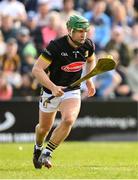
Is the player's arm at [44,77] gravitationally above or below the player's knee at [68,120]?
above

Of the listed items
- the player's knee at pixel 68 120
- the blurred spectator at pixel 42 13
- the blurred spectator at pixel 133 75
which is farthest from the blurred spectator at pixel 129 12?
the player's knee at pixel 68 120

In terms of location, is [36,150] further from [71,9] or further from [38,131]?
[71,9]

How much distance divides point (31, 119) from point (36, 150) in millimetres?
7761

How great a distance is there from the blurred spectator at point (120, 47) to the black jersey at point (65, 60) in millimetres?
9352

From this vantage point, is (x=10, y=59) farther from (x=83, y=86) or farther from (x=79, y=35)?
(x=79, y=35)

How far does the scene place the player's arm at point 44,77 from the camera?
30.7 ft

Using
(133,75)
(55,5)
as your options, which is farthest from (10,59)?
(133,75)

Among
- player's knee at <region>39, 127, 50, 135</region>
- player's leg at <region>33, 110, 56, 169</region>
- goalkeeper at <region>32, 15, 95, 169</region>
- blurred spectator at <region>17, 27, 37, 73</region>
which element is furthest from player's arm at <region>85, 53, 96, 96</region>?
blurred spectator at <region>17, 27, 37, 73</region>

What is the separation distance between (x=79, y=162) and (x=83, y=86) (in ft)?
19.5

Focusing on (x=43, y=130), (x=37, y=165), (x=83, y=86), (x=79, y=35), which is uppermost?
(x=79, y=35)

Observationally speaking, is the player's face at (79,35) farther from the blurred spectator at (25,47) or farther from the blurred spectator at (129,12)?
the blurred spectator at (129,12)

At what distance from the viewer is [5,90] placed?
17797mm

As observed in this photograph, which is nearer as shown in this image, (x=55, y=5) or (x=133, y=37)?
(x=55, y=5)

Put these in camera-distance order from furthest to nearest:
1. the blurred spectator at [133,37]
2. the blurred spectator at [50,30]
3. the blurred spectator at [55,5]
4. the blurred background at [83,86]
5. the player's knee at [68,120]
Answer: the blurred spectator at [133,37], the blurred spectator at [55,5], the blurred spectator at [50,30], the blurred background at [83,86], the player's knee at [68,120]
